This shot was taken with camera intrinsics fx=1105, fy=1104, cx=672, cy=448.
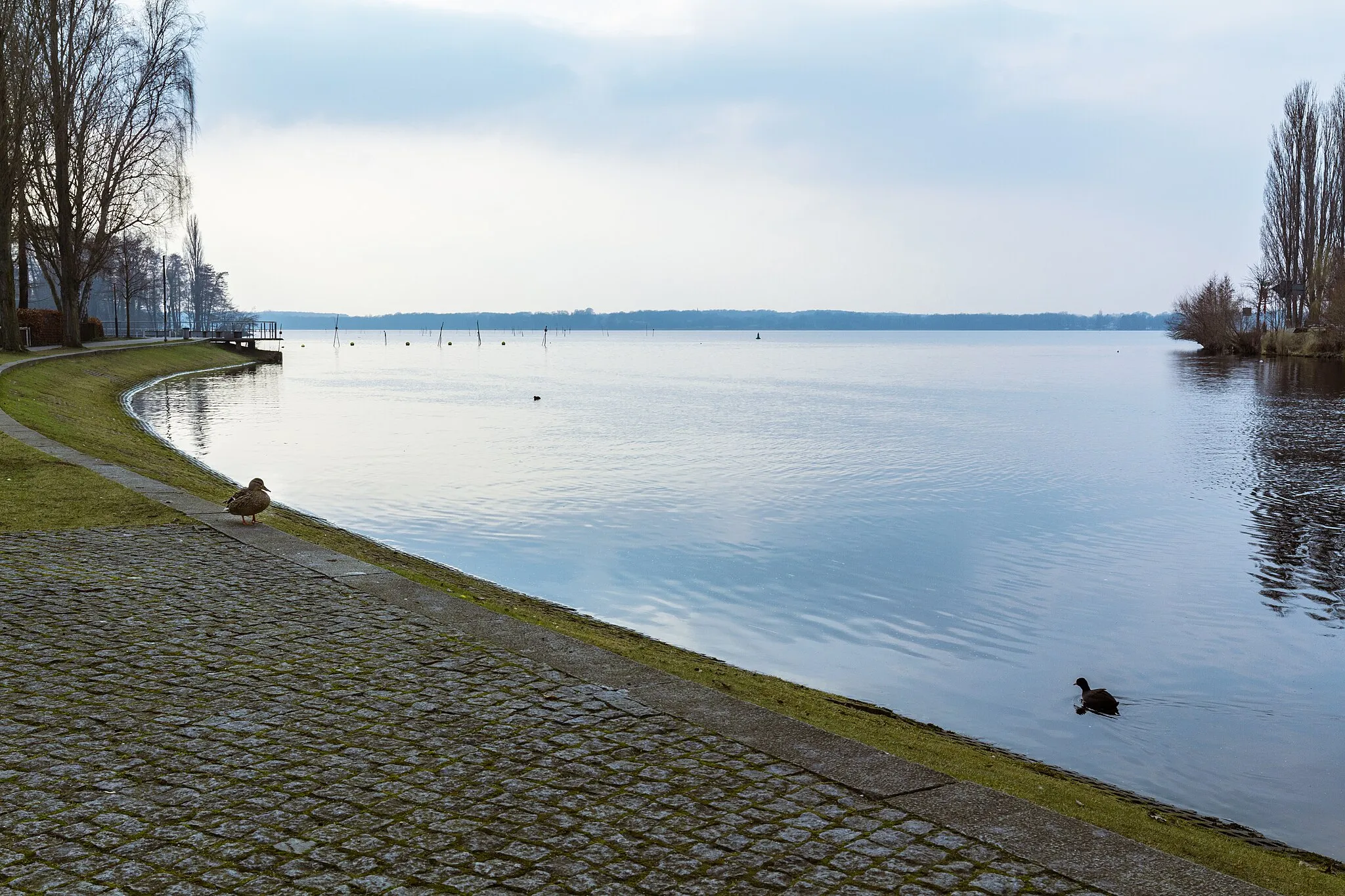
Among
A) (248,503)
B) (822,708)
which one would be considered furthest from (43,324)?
(822,708)

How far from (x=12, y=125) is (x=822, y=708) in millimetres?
36993

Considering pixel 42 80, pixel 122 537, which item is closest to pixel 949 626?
pixel 122 537

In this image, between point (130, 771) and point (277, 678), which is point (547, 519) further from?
point (130, 771)

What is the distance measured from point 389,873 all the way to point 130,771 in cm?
170

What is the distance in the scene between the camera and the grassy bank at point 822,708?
559 cm

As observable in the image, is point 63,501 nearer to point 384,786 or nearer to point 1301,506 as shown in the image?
point 384,786

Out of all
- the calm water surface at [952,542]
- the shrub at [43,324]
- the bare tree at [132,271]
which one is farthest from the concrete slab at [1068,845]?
the bare tree at [132,271]

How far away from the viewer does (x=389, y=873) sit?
169 inches

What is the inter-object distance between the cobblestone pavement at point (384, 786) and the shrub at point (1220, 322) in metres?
97.3

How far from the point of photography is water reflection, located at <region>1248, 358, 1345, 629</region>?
535 inches

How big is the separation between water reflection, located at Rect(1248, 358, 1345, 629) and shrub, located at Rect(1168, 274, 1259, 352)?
2209 inches

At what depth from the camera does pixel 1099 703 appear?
939 centimetres

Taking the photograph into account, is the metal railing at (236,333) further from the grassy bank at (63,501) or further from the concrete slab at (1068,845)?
the concrete slab at (1068,845)

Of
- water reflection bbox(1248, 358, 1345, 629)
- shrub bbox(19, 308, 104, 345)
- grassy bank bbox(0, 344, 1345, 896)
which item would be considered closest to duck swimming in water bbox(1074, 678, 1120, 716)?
grassy bank bbox(0, 344, 1345, 896)
